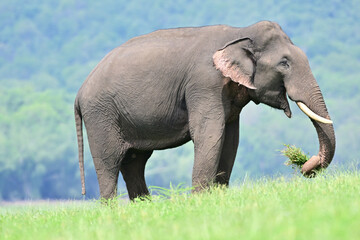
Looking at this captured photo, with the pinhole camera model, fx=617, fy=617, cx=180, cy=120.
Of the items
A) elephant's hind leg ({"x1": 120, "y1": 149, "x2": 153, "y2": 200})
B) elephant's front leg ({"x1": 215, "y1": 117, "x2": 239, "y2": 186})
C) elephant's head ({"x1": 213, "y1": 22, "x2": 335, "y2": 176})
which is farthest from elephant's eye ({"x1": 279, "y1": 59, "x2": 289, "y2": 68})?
elephant's hind leg ({"x1": 120, "y1": 149, "x2": 153, "y2": 200})

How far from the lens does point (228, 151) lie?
9.03 metres

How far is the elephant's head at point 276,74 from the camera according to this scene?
818cm

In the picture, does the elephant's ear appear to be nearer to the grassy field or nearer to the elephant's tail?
the grassy field

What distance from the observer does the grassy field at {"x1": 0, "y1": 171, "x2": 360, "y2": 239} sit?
14.2 ft

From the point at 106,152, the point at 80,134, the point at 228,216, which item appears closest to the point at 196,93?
the point at 106,152

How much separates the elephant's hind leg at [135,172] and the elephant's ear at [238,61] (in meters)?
2.36

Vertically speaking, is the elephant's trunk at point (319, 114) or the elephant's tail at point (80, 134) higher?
the elephant's trunk at point (319, 114)

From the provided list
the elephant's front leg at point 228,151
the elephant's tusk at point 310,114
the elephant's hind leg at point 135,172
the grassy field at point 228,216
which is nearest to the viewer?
the grassy field at point 228,216

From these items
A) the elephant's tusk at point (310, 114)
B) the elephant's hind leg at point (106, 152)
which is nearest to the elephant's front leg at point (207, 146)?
the elephant's tusk at point (310, 114)

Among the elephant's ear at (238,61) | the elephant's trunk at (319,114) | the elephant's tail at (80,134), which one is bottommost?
the elephant's tail at (80,134)

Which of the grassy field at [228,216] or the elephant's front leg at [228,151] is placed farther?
the elephant's front leg at [228,151]

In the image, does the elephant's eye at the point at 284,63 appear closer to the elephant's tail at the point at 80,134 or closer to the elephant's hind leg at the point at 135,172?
the elephant's hind leg at the point at 135,172

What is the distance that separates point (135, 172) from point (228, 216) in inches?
185

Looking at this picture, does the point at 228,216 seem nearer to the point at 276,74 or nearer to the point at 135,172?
the point at 276,74
